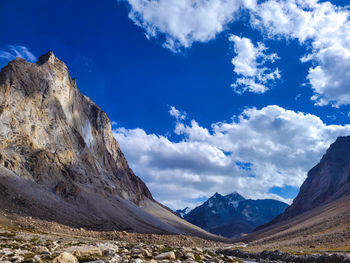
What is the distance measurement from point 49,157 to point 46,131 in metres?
14.7

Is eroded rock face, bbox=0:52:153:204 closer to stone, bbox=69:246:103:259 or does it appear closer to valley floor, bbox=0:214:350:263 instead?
valley floor, bbox=0:214:350:263

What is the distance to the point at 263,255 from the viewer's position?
7369cm

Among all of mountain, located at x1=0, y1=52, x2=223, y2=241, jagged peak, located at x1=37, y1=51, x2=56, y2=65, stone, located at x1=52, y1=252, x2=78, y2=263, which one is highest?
jagged peak, located at x1=37, y1=51, x2=56, y2=65

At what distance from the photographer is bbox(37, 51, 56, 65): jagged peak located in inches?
7232

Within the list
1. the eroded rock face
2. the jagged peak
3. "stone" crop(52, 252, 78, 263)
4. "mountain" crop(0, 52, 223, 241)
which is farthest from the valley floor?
the jagged peak

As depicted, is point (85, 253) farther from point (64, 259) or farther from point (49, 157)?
point (49, 157)

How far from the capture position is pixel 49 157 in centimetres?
14912

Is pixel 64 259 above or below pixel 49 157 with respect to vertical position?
below

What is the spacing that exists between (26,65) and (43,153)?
173 ft

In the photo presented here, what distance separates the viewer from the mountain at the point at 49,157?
12004cm

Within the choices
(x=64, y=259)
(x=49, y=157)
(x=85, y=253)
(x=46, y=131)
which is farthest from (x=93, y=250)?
(x=46, y=131)

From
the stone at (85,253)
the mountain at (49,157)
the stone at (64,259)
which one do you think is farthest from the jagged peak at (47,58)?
the stone at (64,259)

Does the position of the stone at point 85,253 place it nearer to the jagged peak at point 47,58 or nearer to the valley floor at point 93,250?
the valley floor at point 93,250

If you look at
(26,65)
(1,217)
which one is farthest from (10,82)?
(1,217)
